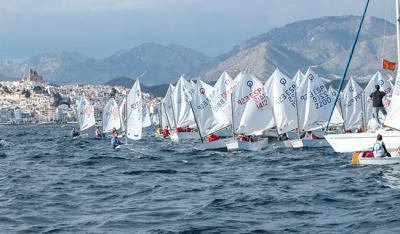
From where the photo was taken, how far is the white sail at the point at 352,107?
70375 mm

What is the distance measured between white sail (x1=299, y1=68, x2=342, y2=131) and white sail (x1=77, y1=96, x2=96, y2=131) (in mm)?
46705

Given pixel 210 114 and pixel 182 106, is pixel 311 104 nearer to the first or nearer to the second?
pixel 210 114

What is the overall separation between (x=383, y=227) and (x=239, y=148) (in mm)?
31879

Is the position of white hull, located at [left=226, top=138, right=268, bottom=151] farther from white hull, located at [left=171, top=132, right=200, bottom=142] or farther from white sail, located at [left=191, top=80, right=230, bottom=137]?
white hull, located at [left=171, top=132, right=200, bottom=142]

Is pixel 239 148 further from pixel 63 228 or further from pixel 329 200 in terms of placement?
pixel 63 228

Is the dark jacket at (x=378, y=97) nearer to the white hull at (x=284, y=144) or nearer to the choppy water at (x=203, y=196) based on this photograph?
the choppy water at (x=203, y=196)

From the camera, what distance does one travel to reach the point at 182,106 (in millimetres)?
83500

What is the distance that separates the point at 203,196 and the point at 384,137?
1742 cm

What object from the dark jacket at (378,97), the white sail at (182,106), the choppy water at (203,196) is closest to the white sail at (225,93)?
the choppy water at (203,196)

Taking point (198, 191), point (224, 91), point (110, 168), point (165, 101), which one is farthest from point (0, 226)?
point (165, 101)

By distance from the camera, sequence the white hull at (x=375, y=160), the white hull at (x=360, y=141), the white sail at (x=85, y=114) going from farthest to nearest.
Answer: the white sail at (x=85, y=114), the white hull at (x=360, y=141), the white hull at (x=375, y=160)

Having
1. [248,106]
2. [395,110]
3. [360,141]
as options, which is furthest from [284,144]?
[395,110]

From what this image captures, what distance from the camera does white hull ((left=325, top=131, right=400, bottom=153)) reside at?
42281mm

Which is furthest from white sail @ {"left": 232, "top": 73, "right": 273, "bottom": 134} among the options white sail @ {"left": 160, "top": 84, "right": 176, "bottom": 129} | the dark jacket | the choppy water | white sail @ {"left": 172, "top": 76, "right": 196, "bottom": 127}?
white sail @ {"left": 160, "top": 84, "right": 176, "bottom": 129}
